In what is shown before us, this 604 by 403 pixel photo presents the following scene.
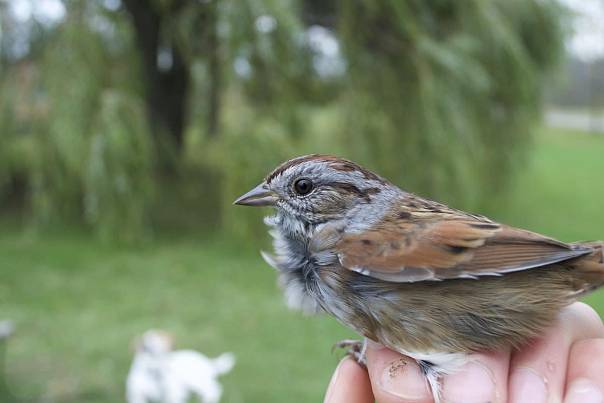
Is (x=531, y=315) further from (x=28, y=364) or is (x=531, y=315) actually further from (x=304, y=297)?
(x=28, y=364)

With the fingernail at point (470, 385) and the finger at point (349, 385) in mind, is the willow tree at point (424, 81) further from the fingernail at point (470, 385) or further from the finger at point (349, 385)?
the fingernail at point (470, 385)

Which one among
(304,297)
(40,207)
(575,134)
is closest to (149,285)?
(40,207)

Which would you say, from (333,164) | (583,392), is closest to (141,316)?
(333,164)

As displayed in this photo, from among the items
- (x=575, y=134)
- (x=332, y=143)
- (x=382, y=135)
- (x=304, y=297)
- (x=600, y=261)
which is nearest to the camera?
(x=600, y=261)

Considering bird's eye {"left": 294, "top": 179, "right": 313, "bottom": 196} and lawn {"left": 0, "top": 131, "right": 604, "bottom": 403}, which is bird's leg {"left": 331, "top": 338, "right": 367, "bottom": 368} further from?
lawn {"left": 0, "top": 131, "right": 604, "bottom": 403}

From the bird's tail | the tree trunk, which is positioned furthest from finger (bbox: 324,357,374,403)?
the tree trunk

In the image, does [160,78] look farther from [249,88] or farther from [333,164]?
[333,164]

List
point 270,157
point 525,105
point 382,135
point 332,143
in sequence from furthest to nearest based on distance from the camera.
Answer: point 525,105 → point 332,143 → point 382,135 → point 270,157
